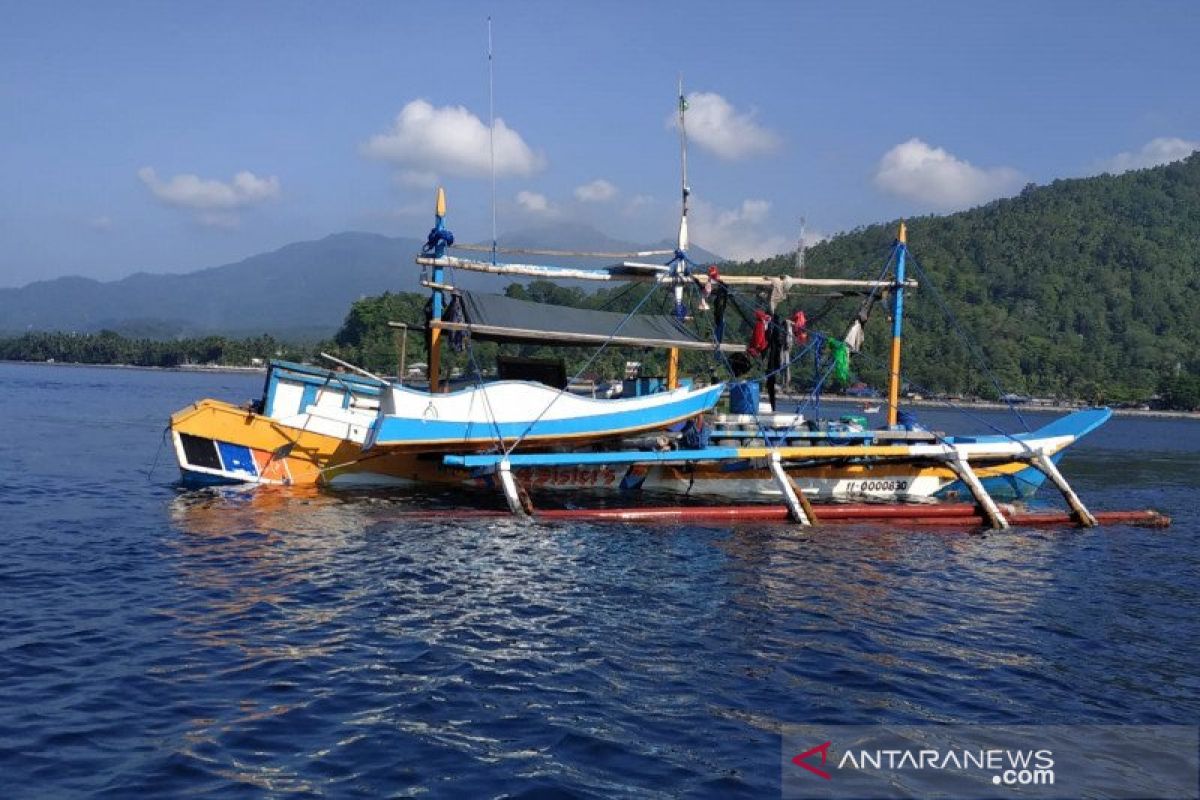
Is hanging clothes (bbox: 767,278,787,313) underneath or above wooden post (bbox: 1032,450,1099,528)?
above

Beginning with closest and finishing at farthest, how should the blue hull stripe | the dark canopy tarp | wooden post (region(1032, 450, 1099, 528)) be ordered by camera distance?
1. the blue hull stripe
2. wooden post (region(1032, 450, 1099, 528))
3. the dark canopy tarp

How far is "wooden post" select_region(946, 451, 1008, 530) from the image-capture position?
948 inches

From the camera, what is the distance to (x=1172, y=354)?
568 feet

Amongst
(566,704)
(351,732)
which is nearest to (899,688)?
(566,704)

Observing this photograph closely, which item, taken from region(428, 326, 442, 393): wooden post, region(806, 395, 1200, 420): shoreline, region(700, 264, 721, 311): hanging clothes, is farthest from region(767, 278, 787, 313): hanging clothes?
region(806, 395, 1200, 420): shoreline

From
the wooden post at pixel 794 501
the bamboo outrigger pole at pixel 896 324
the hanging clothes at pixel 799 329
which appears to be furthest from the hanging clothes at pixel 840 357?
the wooden post at pixel 794 501

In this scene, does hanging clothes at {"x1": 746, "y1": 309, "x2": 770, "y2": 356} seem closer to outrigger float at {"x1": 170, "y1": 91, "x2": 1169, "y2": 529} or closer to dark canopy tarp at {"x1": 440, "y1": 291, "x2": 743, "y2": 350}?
outrigger float at {"x1": 170, "y1": 91, "x2": 1169, "y2": 529}

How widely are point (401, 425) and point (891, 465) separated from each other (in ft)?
46.7

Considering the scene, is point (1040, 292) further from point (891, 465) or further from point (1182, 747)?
point (1182, 747)

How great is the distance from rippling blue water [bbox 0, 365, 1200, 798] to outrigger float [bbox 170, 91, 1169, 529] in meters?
2.00

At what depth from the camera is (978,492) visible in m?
24.2

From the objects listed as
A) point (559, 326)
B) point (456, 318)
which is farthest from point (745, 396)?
point (456, 318)

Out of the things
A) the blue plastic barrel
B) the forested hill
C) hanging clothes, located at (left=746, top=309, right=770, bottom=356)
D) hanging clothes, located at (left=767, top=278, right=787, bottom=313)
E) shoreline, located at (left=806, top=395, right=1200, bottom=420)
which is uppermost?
the forested hill

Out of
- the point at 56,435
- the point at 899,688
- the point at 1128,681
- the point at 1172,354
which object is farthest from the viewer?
the point at 1172,354
